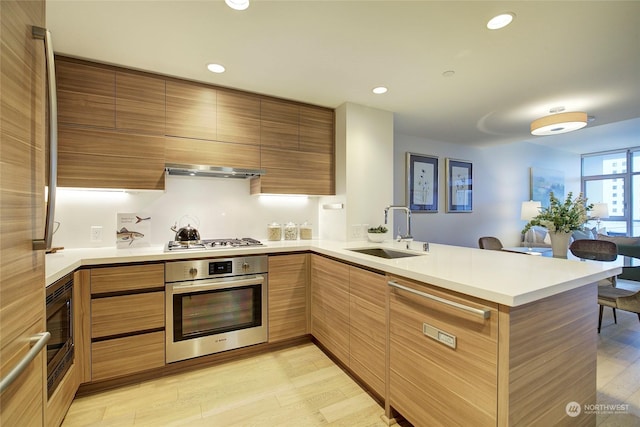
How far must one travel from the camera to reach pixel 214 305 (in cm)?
219

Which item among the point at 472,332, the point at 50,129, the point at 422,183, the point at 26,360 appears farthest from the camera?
the point at 422,183

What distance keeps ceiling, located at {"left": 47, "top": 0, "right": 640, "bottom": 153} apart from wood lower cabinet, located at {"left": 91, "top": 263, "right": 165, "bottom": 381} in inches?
60.5

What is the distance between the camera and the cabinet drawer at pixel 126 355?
1.83 m

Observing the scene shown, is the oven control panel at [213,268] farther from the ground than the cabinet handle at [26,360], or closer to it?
closer to it

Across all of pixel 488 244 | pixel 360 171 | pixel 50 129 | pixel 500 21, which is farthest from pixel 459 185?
pixel 50 129

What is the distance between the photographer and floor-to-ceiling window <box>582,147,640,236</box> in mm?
6055

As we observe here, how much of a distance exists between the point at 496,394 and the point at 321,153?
7.90ft

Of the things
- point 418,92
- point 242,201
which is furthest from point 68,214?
point 418,92

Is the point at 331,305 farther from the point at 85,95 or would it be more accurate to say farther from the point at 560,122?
the point at 560,122

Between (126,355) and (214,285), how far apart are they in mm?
701

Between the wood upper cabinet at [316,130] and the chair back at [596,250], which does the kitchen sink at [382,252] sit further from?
the chair back at [596,250]

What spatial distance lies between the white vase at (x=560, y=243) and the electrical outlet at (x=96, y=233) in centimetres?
416

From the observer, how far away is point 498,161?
5211mm

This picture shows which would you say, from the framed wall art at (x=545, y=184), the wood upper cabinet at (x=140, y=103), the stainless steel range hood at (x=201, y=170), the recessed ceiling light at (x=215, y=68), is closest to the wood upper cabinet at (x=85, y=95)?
the wood upper cabinet at (x=140, y=103)
